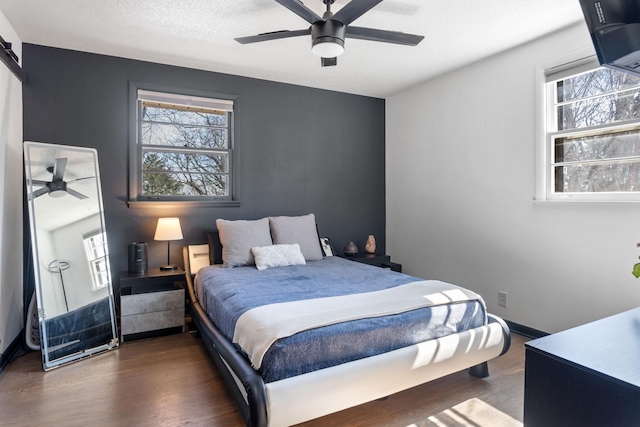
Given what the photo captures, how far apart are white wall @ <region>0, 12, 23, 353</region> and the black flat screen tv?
11.4 feet

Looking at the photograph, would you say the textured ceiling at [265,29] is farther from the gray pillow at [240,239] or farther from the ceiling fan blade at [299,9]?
the gray pillow at [240,239]

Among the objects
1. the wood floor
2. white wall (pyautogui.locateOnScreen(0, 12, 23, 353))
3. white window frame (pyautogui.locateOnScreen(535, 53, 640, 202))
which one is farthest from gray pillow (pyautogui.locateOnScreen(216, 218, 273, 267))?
white window frame (pyautogui.locateOnScreen(535, 53, 640, 202))

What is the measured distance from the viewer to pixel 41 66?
3.21 metres

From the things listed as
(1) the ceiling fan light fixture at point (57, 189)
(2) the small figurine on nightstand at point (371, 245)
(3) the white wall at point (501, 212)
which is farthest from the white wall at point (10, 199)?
(3) the white wall at point (501, 212)

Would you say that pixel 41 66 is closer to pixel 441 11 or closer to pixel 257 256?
pixel 257 256

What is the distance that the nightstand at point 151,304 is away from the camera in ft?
10.3

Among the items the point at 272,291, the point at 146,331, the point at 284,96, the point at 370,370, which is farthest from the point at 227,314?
the point at 284,96

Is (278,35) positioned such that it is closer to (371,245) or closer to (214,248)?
(214,248)

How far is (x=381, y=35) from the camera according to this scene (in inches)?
93.3

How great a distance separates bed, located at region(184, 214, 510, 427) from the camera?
1.71 metres

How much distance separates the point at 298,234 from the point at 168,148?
159 cm

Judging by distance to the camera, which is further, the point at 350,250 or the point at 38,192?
the point at 350,250

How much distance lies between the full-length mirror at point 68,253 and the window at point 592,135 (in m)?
3.89

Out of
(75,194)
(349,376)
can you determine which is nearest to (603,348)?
(349,376)
